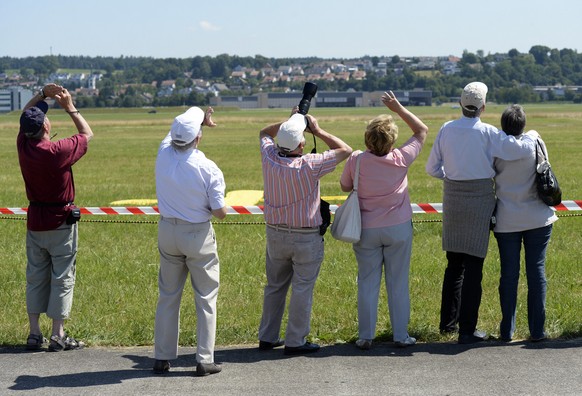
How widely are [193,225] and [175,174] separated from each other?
396 millimetres

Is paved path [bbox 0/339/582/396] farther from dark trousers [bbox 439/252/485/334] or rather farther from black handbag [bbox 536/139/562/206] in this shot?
black handbag [bbox 536/139/562/206]

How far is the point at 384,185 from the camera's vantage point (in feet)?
24.2

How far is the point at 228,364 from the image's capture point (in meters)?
7.05

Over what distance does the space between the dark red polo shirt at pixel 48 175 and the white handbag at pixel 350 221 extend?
84.1 inches

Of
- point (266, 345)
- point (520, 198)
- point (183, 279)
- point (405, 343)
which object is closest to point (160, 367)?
point (183, 279)

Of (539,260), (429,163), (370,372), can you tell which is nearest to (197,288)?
(370,372)

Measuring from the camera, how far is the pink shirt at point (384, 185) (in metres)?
7.38

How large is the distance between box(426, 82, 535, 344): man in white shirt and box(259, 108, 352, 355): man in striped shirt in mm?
948

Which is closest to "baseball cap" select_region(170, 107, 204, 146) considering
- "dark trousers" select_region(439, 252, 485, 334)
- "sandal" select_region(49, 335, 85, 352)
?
"sandal" select_region(49, 335, 85, 352)

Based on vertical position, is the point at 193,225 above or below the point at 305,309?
above

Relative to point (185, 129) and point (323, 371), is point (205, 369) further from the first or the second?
point (185, 129)

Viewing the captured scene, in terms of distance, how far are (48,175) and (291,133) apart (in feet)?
6.50

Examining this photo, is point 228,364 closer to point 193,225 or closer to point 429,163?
point 193,225

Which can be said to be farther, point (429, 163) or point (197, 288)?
point (429, 163)
